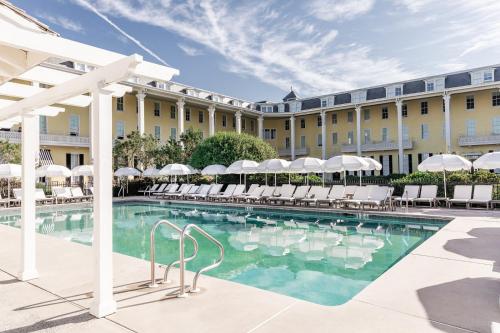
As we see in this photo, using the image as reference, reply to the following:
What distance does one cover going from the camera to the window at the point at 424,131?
3566 centimetres

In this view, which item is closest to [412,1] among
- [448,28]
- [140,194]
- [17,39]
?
[448,28]

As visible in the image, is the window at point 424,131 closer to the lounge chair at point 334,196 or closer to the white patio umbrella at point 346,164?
the white patio umbrella at point 346,164

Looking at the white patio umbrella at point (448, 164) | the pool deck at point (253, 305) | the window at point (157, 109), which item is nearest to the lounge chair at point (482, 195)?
the white patio umbrella at point (448, 164)

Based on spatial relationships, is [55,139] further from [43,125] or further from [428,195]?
[428,195]

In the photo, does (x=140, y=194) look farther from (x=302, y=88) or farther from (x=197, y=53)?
(x=302, y=88)

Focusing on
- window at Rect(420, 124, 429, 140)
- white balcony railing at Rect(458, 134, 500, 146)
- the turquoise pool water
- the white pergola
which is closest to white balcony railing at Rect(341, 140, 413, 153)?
window at Rect(420, 124, 429, 140)

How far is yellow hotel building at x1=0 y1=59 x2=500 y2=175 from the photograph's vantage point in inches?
1190

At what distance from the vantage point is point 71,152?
97.8 feet

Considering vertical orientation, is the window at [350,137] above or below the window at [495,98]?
below

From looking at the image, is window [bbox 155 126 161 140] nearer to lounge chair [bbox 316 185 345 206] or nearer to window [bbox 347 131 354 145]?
window [bbox 347 131 354 145]

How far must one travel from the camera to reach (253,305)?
4.02 meters

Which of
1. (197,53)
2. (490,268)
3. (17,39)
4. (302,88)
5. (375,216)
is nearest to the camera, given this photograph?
(17,39)

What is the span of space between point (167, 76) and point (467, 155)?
35730mm

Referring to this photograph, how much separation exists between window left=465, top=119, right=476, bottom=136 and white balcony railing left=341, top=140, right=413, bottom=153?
5101 mm
